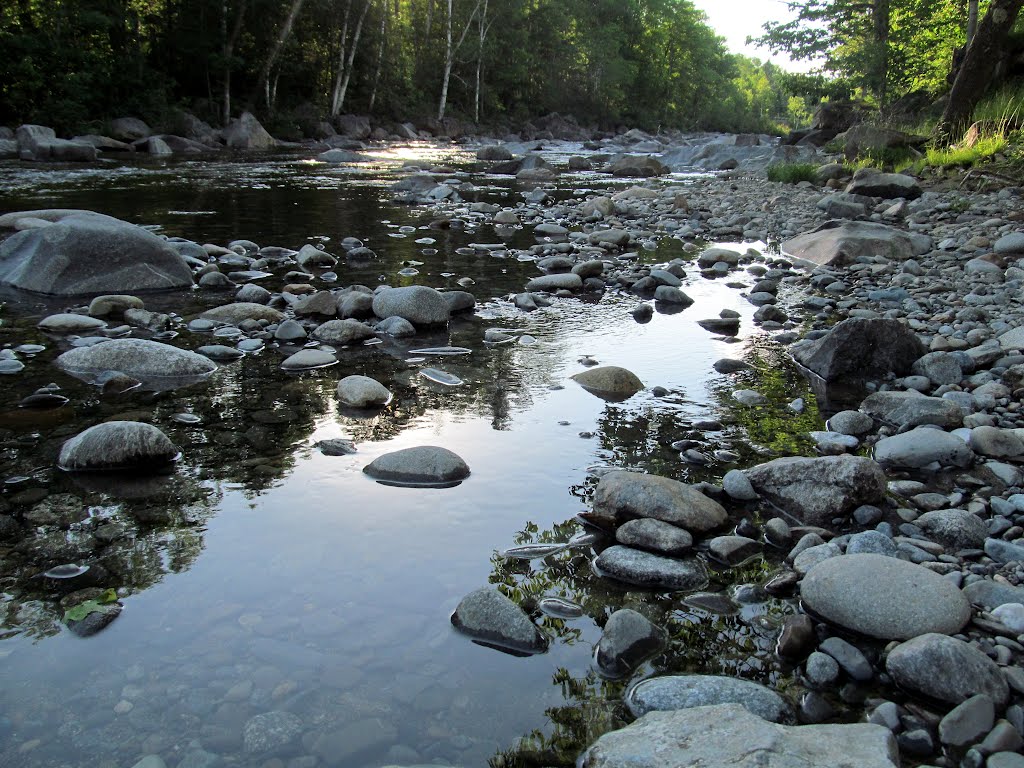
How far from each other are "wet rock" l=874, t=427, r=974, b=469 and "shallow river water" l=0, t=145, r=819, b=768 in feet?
1.81

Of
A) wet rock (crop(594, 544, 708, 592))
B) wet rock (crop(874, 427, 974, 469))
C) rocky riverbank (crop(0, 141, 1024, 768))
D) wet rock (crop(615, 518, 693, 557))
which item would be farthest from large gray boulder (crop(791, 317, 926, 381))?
wet rock (crop(594, 544, 708, 592))

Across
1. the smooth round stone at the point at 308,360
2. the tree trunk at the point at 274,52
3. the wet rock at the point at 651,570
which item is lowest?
the wet rock at the point at 651,570

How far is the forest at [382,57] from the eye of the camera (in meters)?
23.3

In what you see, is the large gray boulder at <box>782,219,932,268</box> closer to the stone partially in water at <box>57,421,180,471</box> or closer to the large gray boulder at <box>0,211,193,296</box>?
the large gray boulder at <box>0,211,193,296</box>

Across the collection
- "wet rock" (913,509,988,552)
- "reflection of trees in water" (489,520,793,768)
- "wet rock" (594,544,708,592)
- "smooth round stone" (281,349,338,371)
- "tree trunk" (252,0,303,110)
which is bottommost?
"reflection of trees in water" (489,520,793,768)

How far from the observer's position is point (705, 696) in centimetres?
196

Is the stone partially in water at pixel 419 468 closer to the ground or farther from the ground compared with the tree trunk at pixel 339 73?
closer to the ground

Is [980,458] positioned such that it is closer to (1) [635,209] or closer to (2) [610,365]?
(2) [610,365]

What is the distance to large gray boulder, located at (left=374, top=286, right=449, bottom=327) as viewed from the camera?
566 centimetres

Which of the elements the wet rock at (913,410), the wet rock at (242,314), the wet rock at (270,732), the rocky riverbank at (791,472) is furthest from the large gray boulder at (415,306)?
the wet rock at (270,732)

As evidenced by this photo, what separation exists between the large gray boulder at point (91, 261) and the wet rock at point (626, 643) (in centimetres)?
564

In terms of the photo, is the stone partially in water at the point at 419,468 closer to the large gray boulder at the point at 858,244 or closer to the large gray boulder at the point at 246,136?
the large gray boulder at the point at 858,244

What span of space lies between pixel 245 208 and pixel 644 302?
7428 mm

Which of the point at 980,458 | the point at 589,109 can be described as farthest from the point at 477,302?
the point at 589,109
